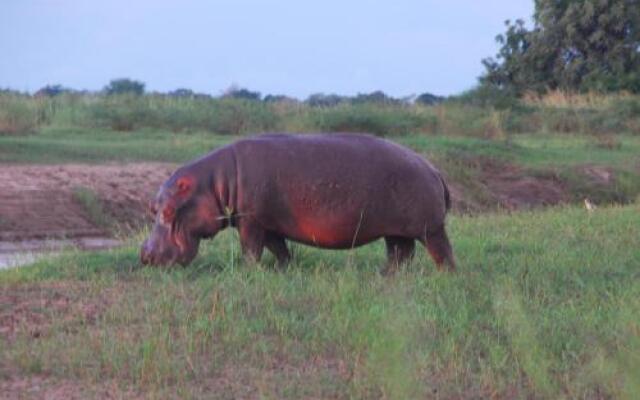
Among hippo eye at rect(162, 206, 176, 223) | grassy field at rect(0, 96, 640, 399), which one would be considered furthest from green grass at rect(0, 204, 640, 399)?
hippo eye at rect(162, 206, 176, 223)

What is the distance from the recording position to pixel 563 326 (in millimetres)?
6367

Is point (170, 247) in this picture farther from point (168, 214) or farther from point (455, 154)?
point (455, 154)

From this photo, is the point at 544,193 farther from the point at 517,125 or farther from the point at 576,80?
the point at 576,80

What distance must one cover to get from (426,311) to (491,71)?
1373 inches

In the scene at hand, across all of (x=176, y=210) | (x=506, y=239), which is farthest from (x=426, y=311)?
(x=506, y=239)

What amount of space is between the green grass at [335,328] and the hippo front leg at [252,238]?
108mm

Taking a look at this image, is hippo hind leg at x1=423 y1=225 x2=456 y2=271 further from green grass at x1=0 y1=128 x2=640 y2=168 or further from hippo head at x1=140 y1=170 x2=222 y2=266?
green grass at x1=0 y1=128 x2=640 y2=168

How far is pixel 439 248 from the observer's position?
8180mm

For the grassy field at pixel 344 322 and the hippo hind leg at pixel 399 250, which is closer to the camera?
the grassy field at pixel 344 322

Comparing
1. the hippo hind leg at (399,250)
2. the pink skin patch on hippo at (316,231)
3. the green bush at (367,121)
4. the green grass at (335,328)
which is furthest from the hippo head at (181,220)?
the green bush at (367,121)

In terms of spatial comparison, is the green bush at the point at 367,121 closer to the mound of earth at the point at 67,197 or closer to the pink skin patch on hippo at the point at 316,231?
the mound of earth at the point at 67,197

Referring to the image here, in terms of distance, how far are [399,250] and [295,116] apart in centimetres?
1649

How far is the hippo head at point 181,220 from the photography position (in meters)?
8.16

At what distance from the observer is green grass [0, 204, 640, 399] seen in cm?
534
